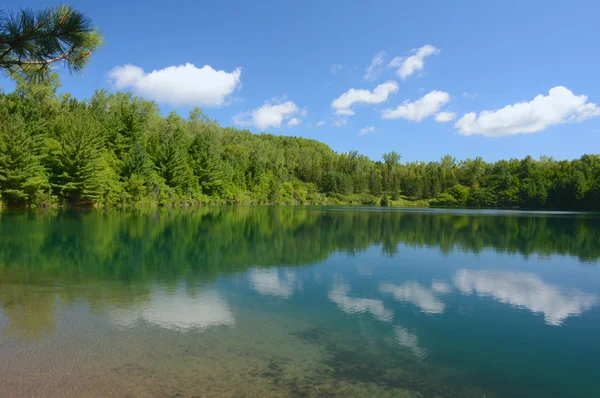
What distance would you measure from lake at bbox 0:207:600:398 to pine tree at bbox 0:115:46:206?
22580 mm

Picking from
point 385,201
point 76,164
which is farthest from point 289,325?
point 385,201

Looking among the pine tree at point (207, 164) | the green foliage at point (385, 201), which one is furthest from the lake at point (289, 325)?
the green foliage at point (385, 201)

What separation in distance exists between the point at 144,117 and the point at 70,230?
4314cm

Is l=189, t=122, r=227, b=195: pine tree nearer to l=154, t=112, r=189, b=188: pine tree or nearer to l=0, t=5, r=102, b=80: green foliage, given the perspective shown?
l=154, t=112, r=189, b=188: pine tree

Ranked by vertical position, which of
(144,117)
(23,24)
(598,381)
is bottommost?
(598,381)

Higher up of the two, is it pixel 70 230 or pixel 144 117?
pixel 144 117

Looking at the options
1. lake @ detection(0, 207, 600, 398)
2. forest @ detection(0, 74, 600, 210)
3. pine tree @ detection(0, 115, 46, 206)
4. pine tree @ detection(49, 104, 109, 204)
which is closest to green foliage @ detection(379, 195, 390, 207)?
forest @ detection(0, 74, 600, 210)

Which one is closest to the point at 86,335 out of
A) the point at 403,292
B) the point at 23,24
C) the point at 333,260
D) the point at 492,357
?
the point at 23,24

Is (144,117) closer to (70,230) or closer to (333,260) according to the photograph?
(70,230)

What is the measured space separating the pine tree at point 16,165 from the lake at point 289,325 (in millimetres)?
22580

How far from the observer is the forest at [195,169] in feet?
131

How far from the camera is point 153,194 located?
54.1 meters

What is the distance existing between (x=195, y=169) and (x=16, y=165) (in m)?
34.1

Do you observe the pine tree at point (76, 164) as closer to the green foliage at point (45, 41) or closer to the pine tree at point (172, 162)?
the pine tree at point (172, 162)
